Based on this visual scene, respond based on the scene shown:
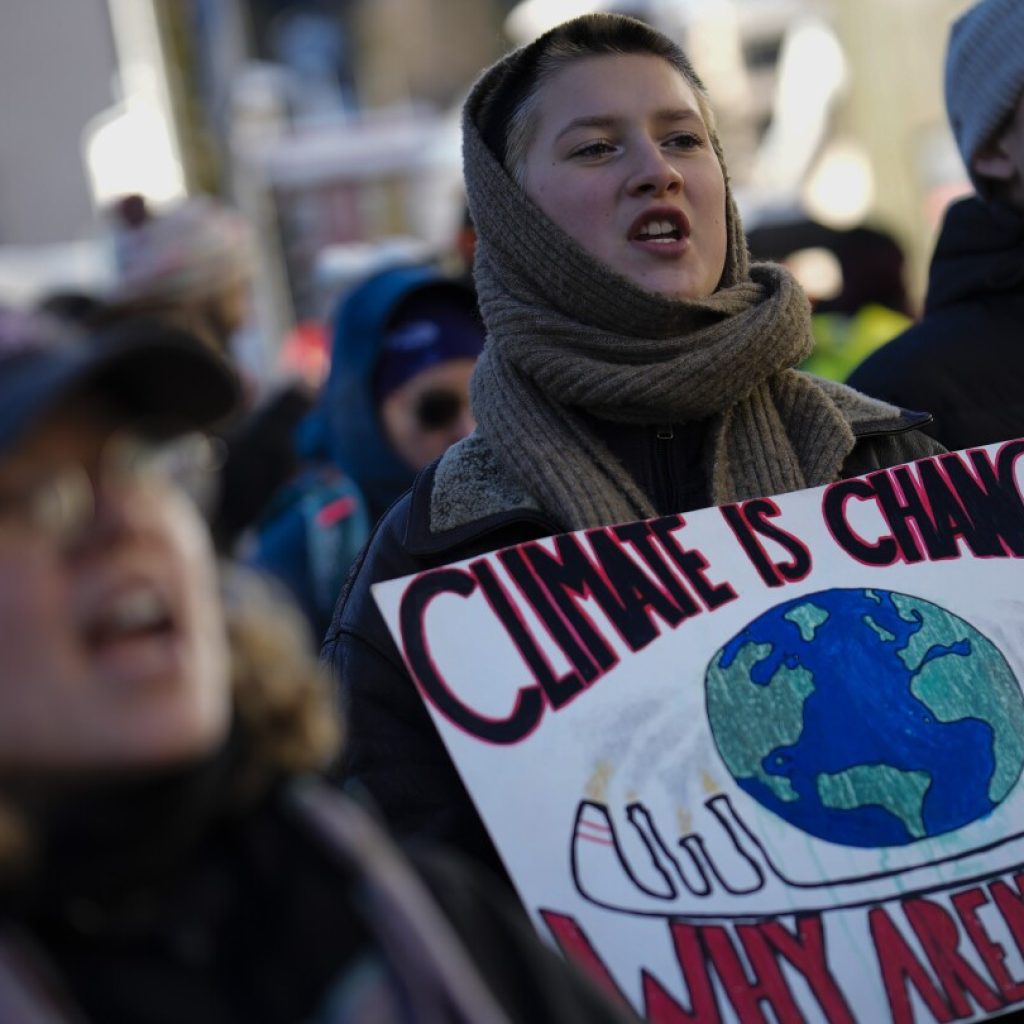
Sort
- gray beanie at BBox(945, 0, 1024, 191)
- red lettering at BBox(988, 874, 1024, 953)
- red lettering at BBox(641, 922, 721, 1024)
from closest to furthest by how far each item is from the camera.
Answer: red lettering at BBox(641, 922, 721, 1024) < red lettering at BBox(988, 874, 1024, 953) < gray beanie at BBox(945, 0, 1024, 191)

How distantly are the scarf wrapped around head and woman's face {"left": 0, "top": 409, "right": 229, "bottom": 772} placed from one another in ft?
2.94

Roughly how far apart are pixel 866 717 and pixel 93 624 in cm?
102

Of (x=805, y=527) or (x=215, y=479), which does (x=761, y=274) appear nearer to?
(x=805, y=527)

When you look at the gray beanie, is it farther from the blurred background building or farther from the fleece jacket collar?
the blurred background building

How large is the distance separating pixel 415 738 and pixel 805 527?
539 mm

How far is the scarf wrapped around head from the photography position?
227 cm

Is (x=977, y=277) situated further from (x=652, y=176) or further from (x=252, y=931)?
(x=252, y=931)

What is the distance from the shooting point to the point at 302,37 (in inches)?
2176

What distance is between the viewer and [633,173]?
7.75 feet

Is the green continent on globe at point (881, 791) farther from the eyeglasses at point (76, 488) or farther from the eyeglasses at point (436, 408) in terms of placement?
the eyeglasses at point (436, 408)

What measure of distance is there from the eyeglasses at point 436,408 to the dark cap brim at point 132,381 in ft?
8.45

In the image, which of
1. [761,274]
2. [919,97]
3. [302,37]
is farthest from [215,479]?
[302,37]

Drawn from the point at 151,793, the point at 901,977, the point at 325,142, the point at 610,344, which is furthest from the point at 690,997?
the point at 325,142

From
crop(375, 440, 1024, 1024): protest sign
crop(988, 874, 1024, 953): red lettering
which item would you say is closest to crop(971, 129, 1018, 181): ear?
crop(375, 440, 1024, 1024): protest sign
